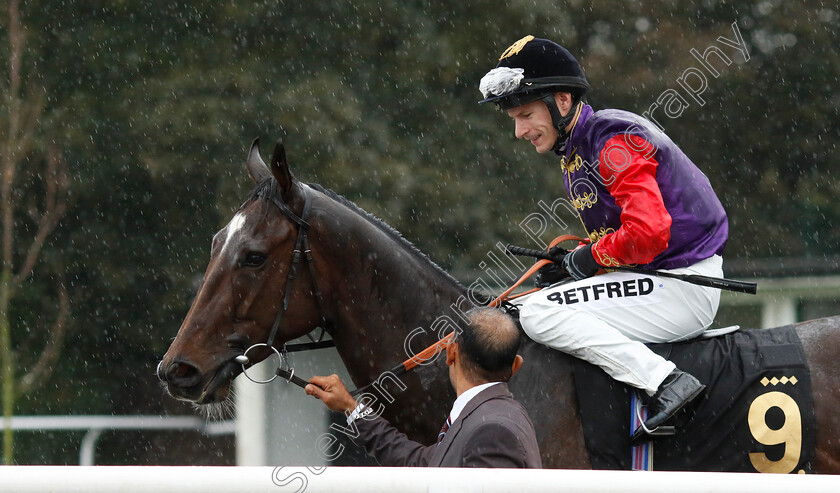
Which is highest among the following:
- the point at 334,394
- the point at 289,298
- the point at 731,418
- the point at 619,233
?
the point at 619,233

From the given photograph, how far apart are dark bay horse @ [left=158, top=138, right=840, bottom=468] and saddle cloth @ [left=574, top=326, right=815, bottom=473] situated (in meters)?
0.08

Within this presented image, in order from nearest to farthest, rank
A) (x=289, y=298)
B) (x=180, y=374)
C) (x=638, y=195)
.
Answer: (x=638, y=195)
(x=180, y=374)
(x=289, y=298)

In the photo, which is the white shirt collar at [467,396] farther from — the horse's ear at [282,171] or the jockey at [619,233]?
the horse's ear at [282,171]

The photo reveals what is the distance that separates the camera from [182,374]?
11.2ft

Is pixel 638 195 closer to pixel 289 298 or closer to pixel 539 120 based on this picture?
pixel 539 120

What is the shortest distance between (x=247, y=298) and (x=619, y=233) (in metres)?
1.39

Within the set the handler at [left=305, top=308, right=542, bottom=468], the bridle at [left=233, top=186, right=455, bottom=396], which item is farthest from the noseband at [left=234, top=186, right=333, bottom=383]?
the handler at [left=305, top=308, right=542, bottom=468]

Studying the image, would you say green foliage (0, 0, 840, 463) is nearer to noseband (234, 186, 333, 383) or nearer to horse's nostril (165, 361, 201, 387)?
noseband (234, 186, 333, 383)

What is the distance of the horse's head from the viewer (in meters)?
3.41

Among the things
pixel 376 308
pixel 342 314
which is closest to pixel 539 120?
pixel 376 308

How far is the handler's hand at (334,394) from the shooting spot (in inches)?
128

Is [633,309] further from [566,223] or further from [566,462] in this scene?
[566,223]

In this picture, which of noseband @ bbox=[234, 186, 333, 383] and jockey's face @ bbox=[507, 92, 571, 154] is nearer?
noseband @ bbox=[234, 186, 333, 383]

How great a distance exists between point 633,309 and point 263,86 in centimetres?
839
